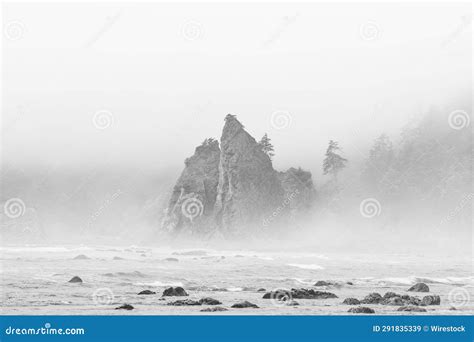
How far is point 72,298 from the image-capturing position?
39.1m

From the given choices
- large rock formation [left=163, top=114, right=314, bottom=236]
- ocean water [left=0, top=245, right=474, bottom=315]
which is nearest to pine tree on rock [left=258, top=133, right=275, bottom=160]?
large rock formation [left=163, top=114, right=314, bottom=236]

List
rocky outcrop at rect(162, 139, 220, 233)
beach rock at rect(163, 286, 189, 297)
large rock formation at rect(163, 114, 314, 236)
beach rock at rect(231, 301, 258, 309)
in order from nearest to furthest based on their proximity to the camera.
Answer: beach rock at rect(231, 301, 258, 309) → beach rock at rect(163, 286, 189, 297) → large rock formation at rect(163, 114, 314, 236) → rocky outcrop at rect(162, 139, 220, 233)

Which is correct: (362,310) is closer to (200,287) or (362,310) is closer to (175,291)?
(175,291)

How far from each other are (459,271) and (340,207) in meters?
93.8

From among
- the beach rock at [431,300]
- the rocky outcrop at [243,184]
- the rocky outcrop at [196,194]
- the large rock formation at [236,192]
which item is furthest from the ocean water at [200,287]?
the rocky outcrop at [196,194]

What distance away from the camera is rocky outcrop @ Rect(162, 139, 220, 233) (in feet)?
558

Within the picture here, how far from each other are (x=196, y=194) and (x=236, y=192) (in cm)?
1662

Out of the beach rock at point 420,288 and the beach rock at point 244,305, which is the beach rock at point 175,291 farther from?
the beach rock at point 420,288

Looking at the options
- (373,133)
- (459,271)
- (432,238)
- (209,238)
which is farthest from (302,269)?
(373,133)

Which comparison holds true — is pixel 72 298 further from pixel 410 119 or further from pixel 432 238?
pixel 410 119

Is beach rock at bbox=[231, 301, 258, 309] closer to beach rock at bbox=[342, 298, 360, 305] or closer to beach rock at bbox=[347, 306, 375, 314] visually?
beach rock at bbox=[347, 306, 375, 314]

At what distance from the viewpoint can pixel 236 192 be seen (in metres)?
167

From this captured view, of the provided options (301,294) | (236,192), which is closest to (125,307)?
(301,294)

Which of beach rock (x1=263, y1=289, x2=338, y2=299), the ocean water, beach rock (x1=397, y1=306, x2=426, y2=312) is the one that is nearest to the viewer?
the ocean water
